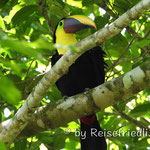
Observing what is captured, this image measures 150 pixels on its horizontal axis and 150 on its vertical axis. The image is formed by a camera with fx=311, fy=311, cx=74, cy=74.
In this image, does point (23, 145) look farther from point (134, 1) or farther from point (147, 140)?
point (134, 1)

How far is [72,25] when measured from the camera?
11.1 ft

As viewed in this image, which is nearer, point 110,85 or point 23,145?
point 110,85

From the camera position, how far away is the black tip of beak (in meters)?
3.23

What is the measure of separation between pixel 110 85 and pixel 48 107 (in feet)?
2.24

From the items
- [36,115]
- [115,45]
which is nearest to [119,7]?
[115,45]

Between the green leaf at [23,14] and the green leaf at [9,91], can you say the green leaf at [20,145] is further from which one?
the green leaf at [9,91]

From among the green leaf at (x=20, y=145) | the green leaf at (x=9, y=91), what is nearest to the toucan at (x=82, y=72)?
the green leaf at (x=20, y=145)

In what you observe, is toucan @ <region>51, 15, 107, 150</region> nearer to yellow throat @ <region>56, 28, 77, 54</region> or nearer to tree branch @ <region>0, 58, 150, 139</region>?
yellow throat @ <region>56, 28, 77, 54</region>

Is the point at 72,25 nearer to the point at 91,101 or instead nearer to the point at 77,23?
the point at 77,23

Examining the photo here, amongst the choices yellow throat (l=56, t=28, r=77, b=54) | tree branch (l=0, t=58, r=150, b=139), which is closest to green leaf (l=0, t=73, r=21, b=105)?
tree branch (l=0, t=58, r=150, b=139)

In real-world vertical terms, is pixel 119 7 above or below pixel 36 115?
above

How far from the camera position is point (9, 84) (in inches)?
38.2

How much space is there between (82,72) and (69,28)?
517 millimetres

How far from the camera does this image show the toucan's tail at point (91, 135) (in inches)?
128
